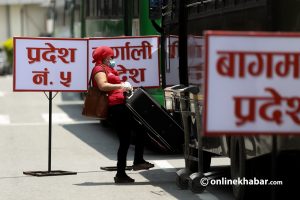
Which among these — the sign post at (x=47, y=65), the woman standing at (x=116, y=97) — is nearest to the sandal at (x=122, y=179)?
the woman standing at (x=116, y=97)

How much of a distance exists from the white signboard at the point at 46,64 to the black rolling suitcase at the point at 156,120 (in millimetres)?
1635

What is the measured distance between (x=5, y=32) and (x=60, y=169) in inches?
3182

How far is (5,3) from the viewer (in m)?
92.8

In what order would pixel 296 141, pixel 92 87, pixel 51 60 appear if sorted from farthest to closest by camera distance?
pixel 51 60, pixel 92 87, pixel 296 141

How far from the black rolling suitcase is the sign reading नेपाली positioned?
5.47m

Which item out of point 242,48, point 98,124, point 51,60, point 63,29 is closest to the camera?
point 242,48

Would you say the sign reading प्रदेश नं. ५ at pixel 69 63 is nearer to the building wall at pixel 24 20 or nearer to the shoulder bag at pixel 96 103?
the shoulder bag at pixel 96 103

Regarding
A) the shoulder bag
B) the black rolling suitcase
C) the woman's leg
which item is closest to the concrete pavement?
the woman's leg

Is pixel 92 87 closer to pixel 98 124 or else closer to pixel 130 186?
pixel 130 186

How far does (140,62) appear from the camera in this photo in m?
14.8

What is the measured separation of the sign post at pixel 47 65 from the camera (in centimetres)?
1446

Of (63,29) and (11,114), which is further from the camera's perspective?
(63,29)

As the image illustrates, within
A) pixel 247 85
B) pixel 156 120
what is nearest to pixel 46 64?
pixel 156 120

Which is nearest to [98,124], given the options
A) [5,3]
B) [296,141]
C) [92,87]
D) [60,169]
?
[60,169]
